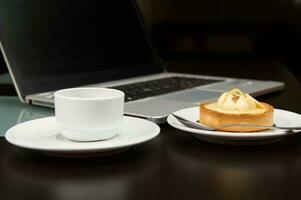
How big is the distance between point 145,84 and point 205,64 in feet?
2.10

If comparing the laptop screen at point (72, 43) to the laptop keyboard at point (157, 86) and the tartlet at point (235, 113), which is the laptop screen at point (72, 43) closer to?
the laptop keyboard at point (157, 86)

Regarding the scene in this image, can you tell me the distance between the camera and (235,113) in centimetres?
72

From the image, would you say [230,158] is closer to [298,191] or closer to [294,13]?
[298,191]

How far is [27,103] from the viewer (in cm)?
97

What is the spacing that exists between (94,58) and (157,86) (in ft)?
0.51

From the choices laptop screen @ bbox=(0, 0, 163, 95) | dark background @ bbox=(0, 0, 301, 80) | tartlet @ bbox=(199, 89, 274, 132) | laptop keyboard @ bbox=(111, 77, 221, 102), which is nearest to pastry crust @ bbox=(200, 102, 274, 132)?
tartlet @ bbox=(199, 89, 274, 132)

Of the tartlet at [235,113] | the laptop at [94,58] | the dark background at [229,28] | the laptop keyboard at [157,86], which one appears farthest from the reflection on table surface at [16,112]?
the dark background at [229,28]

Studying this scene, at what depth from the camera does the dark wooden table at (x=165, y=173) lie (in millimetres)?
558

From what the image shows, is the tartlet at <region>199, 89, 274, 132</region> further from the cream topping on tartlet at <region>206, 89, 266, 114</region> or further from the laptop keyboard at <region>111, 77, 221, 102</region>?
the laptop keyboard at <region>111, 77, 221, 102</region>

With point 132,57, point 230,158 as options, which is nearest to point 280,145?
point 230,158

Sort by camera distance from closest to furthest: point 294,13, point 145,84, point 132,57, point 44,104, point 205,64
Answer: point 44,104 < point 145,84 < point 132,57 < point 205,64 < point 294,13

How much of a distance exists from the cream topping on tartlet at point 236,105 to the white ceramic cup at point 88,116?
0.14 metres

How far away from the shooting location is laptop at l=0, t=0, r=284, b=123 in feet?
3.21

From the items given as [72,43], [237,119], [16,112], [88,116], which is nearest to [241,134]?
[237,119]
